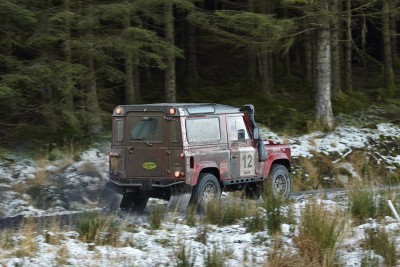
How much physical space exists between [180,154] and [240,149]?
1629mm

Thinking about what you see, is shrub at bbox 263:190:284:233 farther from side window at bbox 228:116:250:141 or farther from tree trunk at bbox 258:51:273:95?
tree trunk at bbox 258:51:273:95

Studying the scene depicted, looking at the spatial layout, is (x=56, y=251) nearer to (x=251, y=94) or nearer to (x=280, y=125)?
(x=280, y=125)

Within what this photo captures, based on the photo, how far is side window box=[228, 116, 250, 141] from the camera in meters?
14.6

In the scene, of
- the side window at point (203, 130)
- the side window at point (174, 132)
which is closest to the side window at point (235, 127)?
the side window at point (203, 130)

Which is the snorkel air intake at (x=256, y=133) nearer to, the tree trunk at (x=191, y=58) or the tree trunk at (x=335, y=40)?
the tree trunk at (x=335, y=40)

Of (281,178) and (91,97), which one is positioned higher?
(91,97)

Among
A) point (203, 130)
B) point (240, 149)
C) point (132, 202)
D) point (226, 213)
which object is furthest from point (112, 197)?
point (226, 213)

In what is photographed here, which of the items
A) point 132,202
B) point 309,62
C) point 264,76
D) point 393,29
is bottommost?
point 132,202

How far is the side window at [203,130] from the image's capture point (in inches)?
541

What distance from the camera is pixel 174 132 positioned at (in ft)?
44.5

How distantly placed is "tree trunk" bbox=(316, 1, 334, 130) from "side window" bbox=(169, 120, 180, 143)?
10.4 meters

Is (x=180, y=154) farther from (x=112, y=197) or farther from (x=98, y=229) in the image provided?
(x=98, y=229)

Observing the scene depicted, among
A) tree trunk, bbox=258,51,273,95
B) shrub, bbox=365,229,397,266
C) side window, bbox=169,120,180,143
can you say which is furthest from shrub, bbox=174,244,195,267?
tree trunk, bbox=258,51,273,95

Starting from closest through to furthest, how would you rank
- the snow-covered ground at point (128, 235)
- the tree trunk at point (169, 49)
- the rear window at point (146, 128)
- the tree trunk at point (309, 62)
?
the snow-covered ground at point (128, 235) → the rear window at point (146, 128) → the tree trunk at point (169, 49) → the tree trunk at point (309, 62)
